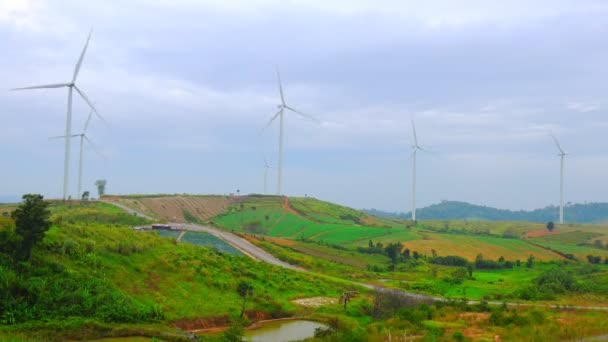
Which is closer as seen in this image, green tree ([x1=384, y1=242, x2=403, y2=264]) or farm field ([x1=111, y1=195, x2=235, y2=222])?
green tree ([x1=384, y1=242, x2=403, y2=264])

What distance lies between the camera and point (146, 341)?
38.7 m

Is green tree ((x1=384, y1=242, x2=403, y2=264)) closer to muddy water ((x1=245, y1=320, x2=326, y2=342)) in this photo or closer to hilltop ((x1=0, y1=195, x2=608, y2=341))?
hilltop ((x1=0, y1=195, x2=608, y2=341))

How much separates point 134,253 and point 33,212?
44.0ft

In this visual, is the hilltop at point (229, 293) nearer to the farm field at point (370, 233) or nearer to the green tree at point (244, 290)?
the green tree at point (244, 290)

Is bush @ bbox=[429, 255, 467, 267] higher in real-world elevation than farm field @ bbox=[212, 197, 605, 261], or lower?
lower

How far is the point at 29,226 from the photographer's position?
43438 millimetres

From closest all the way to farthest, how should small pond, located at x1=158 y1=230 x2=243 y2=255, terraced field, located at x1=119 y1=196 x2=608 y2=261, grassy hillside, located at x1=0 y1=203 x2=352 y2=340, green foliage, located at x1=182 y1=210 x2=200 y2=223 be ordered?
grassy hillside, located at x1=0 y1=203 x2=352 y2=340 < small pond, located at x1=158 y1=230 x2=243 y2=255 < terraced field, located at x1=119 y1=196 x2=608 y2=261 < green foliage, located at x1=182 y1=210 x2=200 y2=223

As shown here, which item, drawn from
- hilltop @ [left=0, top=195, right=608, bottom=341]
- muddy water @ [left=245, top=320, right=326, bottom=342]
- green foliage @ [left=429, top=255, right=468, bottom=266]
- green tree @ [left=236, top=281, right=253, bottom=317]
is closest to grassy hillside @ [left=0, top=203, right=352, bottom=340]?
hilltop @ [left=0, top=195, right=608, bottom=341]

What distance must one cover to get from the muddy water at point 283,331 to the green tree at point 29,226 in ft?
63.6

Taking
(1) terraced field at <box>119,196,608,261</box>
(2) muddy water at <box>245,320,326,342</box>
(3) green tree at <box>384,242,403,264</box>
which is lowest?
(2) muddy water at <box>245,320,326,342</box>

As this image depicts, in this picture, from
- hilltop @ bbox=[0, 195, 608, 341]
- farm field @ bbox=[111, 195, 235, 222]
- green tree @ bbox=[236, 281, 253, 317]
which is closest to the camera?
hilltop @ bbox=[0, 195, 608, 341]

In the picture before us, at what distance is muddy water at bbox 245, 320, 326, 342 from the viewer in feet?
140

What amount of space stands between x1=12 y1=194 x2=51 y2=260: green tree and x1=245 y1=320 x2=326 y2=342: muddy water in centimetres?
1937

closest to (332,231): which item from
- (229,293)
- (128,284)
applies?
(229,293)
